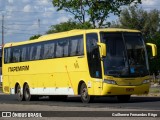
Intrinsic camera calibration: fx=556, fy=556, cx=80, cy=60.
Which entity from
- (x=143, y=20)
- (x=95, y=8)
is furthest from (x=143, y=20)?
(x=95, y=8)

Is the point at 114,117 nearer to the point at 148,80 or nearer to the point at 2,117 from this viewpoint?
the point at 2,117

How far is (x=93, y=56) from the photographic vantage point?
25.8 meters

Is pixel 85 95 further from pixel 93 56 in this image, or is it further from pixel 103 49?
pixel 103 49

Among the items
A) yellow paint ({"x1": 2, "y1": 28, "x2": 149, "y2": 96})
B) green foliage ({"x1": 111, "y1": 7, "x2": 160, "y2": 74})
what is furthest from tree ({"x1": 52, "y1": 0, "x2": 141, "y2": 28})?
green foliage ({"x1": 111, "y1": 7, "x2": 160, "y2": 74})

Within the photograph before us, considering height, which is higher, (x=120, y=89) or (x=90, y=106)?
(x=120, y=89)

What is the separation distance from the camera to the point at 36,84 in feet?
105

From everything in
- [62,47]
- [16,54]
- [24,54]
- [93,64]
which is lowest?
[93,64]

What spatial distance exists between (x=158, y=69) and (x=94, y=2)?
28.3 m

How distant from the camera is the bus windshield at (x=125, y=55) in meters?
25.2

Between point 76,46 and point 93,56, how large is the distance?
1.64 m

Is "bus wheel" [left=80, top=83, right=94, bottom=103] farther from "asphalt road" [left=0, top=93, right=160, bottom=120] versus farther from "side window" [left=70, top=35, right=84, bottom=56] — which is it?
"side window" [left=70, top=35, right=84, bottom=56]

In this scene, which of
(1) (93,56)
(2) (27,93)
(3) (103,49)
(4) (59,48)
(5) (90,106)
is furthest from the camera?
(2) (27,93)

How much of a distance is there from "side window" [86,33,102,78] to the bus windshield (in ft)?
1.39

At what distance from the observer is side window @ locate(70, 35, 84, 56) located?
26.8 m
